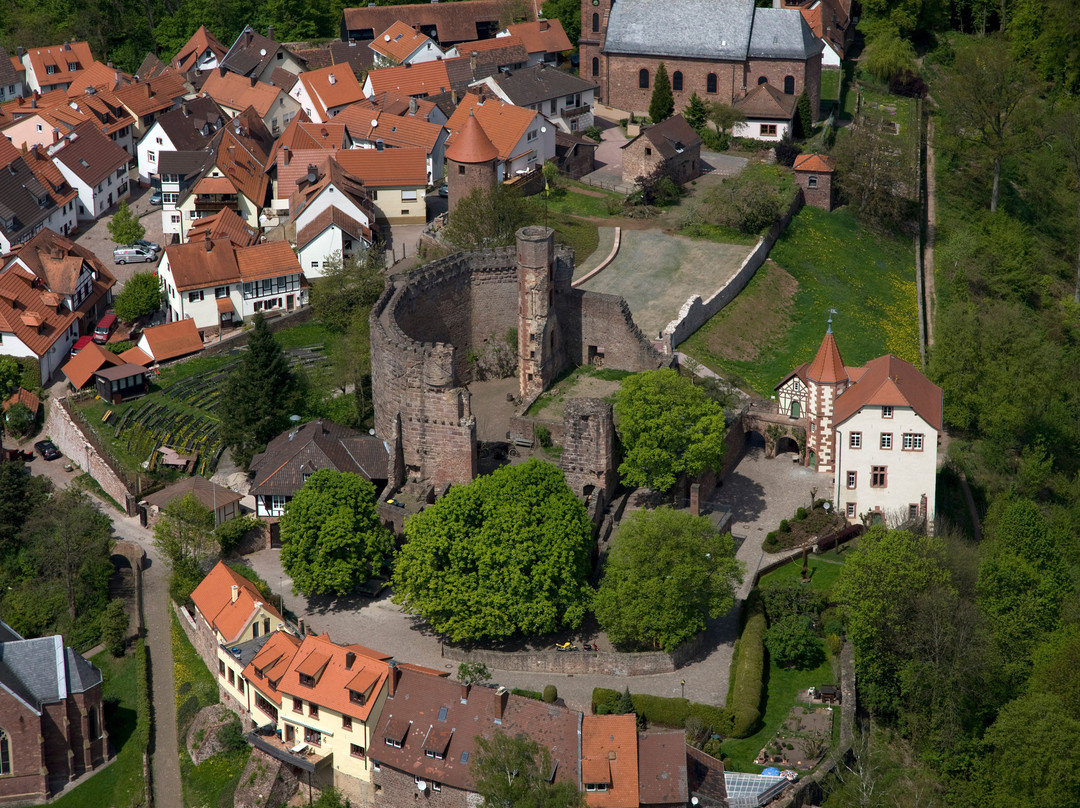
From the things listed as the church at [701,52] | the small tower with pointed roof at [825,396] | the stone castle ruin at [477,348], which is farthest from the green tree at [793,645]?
the church at [701,52]

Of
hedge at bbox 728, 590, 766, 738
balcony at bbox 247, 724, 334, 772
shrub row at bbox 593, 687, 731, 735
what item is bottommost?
balcony at bbox 247, 724, 334, 772

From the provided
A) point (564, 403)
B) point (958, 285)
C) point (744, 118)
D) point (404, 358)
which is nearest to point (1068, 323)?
point (958, 285)

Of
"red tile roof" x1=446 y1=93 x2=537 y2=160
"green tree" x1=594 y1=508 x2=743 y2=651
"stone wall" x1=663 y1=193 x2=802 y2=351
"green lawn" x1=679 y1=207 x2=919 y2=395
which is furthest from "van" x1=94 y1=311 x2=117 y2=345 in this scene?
"green tree" x1=594 y1=508 x2=743 y2=651

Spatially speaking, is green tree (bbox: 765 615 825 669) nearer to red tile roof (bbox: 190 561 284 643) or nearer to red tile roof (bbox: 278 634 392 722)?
red tile roof (bbox: 278 634 392 722)

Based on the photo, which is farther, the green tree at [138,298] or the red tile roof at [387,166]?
the red tile roof at [387,166]

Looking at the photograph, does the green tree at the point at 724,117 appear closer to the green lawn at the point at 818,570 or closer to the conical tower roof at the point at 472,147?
the conical tower roof at the point at 472,147

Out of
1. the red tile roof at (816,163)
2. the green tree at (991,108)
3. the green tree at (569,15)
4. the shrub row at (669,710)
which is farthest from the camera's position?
the green tree at (569,15)

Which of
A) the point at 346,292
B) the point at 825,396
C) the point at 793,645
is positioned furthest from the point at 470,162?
the point at 793,645
